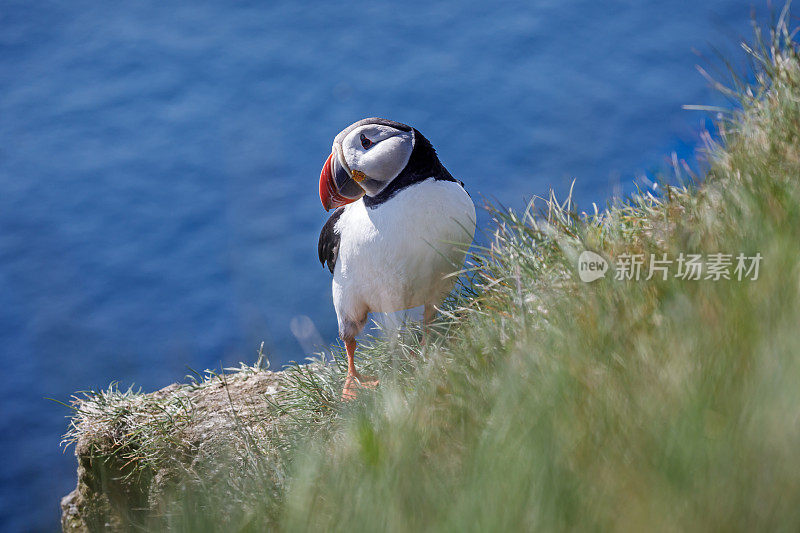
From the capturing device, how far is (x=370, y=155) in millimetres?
2188

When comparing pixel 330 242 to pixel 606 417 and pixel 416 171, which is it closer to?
pixel 416 171

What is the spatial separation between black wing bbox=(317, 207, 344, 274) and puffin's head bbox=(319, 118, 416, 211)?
26 centimetres

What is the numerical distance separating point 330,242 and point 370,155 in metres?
0.51

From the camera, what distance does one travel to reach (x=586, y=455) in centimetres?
72

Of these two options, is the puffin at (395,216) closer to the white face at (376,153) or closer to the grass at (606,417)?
the white face at (376,153)

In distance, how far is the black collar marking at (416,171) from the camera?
→ 220 centimetres

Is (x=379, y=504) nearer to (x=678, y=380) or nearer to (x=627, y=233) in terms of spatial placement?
(x=678, y=380)

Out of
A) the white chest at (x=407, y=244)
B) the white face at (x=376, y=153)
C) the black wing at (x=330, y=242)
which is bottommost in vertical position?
the white chest at (x=407, y=244)

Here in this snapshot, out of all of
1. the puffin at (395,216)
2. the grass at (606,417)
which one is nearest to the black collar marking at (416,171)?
the puffin at (395,216)

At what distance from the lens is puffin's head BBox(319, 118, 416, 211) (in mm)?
2180

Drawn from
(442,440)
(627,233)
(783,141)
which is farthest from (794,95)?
(442,440)

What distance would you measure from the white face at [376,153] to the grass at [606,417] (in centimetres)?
86

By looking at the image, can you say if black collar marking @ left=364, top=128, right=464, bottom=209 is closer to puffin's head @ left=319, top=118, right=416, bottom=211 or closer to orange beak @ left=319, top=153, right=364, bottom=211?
puffin's head @ left=319, top=118, right=416, bottom=211

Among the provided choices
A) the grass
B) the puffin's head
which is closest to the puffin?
the puffin's head
